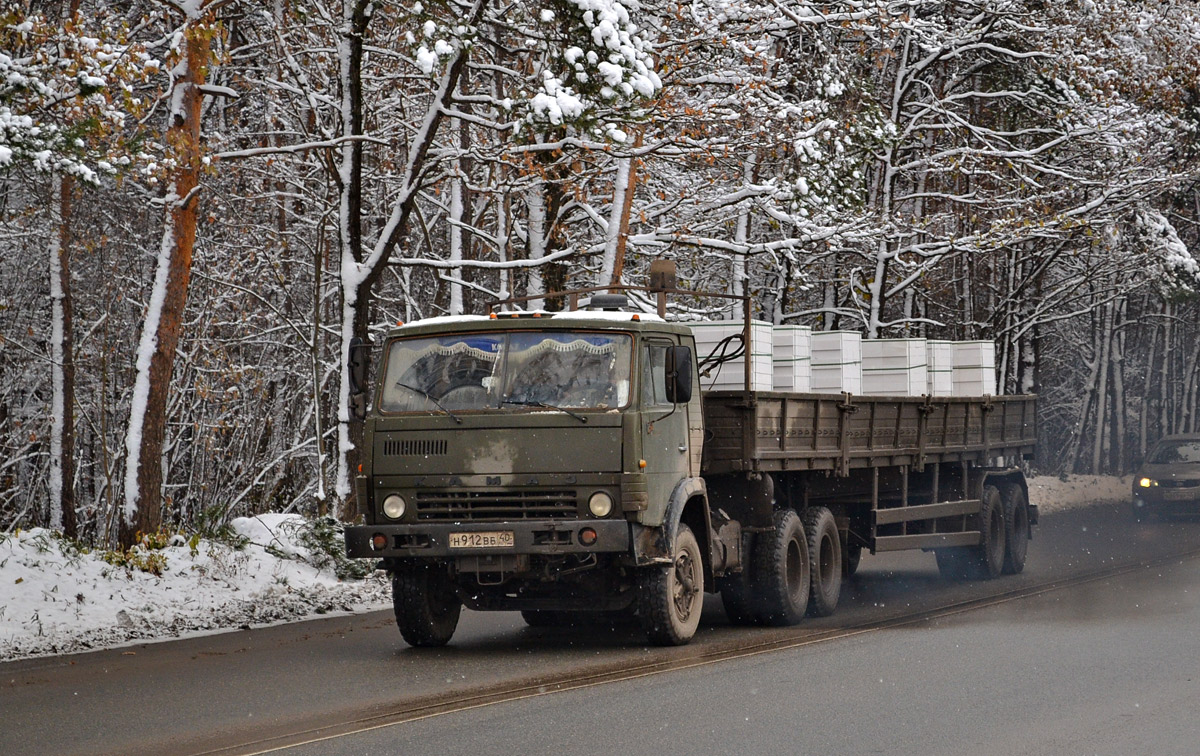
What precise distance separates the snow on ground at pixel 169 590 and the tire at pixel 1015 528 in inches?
298

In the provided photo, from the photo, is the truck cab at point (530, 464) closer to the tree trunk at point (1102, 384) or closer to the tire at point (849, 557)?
the tire at point (849, 557)

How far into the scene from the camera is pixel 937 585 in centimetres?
1716

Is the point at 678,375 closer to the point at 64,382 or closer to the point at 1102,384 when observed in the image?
the point at 64,382

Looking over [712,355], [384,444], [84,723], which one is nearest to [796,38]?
[712,355]

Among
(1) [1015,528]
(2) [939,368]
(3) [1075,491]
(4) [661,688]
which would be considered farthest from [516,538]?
(3) [1075,491]

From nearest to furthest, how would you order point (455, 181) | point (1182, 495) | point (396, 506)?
point (396, 506) < point (455, 181) < point (1182, 495)

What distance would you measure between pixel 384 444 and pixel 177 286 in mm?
6012

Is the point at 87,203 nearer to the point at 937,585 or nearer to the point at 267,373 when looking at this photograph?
the point at 267,373

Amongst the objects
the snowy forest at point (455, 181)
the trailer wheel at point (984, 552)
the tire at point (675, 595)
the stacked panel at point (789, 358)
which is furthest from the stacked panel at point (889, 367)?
the tire at point (675, 595)

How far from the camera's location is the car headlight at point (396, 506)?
11164mm

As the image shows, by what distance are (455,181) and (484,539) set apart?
12814mm

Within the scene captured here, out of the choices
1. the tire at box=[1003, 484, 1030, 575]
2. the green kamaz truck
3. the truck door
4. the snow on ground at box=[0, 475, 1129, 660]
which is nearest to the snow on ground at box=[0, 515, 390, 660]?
the snow on ground at box=[0, 475, 1129, 660]

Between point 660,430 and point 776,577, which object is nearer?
point 660,430

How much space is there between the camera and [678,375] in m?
11.4
